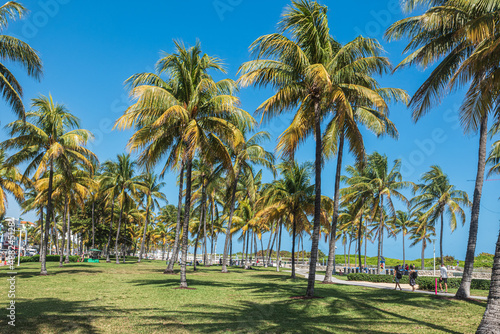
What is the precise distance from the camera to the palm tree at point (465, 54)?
8.61 meters

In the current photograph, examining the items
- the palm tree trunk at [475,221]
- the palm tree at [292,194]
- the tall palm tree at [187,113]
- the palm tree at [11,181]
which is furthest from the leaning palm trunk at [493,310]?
the palm tree at [11,181]

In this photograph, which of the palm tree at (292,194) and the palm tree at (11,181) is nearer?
the palm tree at (292,194)

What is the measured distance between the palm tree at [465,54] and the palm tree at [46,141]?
59.0 ft

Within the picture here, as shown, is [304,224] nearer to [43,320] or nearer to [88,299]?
[88,299]

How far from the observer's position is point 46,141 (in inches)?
832

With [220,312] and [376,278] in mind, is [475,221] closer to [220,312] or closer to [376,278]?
[220,312]

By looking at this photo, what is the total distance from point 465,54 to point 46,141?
839 inches

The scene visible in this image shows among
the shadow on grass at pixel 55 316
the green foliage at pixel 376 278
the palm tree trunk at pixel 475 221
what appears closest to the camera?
the shadow on grass at pixel 55 316

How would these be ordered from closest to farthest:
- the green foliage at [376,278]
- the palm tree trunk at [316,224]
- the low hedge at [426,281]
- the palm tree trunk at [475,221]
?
the palm tree trunk at [316,224], the palm tree trunk at [475,221], the low hedge at [426,281], the green foliage at [376,278]

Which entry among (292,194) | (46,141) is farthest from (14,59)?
(292,194)

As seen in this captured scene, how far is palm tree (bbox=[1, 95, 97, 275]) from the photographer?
20.2 metres

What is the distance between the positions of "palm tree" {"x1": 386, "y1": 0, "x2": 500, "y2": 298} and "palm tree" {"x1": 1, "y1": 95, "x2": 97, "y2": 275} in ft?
59.0

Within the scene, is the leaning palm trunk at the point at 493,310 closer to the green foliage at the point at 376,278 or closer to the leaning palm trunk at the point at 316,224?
the leaning palm trunk at the point at 316,224

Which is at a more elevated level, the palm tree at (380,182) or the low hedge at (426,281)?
the palm tree at (380,182)
